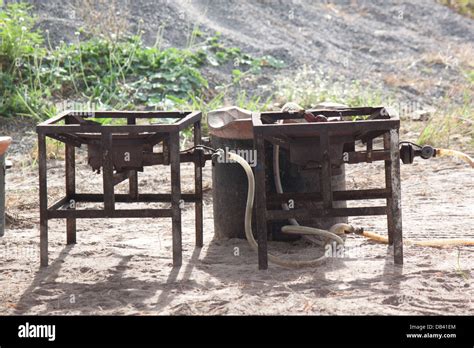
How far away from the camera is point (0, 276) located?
480 centimetres

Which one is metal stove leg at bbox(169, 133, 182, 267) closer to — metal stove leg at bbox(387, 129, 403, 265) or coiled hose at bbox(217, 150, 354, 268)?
coiled hose at bbox(217, 150, 354, 268)

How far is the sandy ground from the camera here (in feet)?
13.5

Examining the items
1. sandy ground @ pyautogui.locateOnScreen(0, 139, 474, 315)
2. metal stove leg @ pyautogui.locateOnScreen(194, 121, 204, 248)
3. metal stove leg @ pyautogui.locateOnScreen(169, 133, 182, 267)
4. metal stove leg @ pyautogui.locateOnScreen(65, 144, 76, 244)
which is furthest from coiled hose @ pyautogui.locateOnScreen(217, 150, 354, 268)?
metal stove leg @ pyautogui.locateOnScreen(65, 144, 76, 244)

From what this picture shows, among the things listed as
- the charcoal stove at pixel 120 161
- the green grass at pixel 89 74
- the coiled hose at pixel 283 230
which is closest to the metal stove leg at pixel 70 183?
the charcoal stove at pixel 120 161

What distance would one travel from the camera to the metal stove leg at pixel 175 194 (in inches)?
186

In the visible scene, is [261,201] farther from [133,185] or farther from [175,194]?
[133,185]

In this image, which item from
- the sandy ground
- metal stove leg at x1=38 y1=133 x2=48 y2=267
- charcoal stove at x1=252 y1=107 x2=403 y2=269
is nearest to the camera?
the sandy ground

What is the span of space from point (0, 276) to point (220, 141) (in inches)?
59.9

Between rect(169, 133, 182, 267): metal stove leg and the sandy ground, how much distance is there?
0.09 meters

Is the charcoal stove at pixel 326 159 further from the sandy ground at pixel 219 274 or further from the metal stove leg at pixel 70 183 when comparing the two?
the metal stove leg at pixel 70 183

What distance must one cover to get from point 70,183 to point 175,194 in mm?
905
